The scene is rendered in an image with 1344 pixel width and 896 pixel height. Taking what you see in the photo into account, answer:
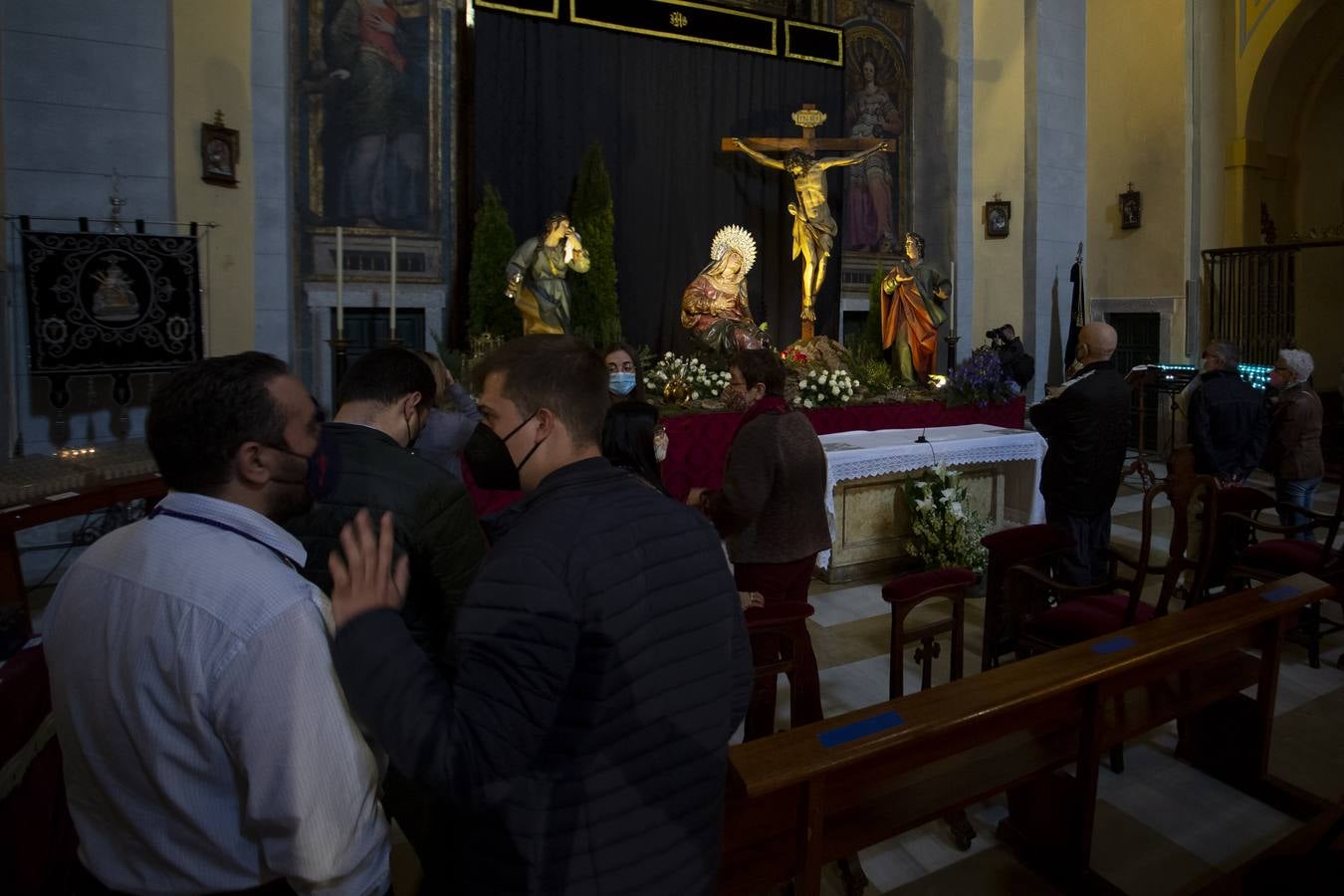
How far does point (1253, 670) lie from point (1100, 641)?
1287mm

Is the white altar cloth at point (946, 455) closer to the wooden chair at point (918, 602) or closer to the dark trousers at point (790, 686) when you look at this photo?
the wooden chair at point (918, 602)

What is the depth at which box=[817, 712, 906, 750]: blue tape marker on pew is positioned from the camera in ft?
6.43

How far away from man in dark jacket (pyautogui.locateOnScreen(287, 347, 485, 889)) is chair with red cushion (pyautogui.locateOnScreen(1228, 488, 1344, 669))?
13.5ft

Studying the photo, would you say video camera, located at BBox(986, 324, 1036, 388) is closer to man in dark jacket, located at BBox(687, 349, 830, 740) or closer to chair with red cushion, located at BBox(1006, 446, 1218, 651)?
chair with red cushion, located at BBox(1006, 446, 1218, 651)

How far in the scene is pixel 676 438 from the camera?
6.73 metres

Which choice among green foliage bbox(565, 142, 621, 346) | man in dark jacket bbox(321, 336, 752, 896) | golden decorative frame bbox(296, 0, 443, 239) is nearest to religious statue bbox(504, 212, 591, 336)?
green foliage bbox(565, 142, 621, 346)

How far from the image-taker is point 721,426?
6863 mm

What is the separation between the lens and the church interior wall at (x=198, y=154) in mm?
6938

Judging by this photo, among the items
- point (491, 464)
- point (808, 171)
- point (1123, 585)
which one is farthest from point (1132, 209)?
point (491, 464)

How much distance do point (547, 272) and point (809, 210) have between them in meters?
3.47

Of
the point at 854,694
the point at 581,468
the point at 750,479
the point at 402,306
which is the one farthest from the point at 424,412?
the point at 402,306

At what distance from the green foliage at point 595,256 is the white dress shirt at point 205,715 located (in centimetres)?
788

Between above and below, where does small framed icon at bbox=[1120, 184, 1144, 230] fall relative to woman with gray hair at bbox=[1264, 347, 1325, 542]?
above

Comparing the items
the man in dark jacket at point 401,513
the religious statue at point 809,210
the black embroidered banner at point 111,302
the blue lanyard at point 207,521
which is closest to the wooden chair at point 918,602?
the man in dark jacket at point 401,513
